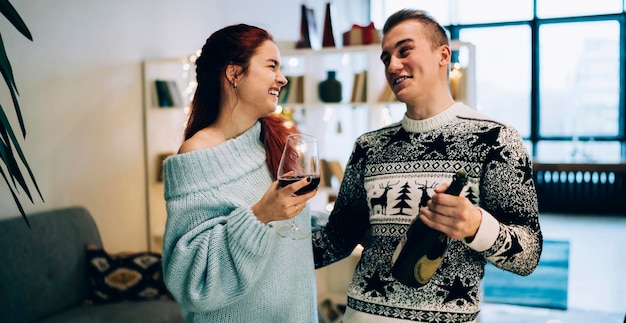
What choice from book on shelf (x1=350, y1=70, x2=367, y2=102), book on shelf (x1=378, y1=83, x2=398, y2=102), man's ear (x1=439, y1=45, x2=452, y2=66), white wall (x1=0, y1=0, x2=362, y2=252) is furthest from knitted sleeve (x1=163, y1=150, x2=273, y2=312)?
book on shelf (x1=350, y1=70, x2=367, y2=102)

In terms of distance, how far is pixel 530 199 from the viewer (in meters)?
1.53

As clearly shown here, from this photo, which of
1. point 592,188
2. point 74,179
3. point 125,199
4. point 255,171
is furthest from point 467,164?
point 592,188

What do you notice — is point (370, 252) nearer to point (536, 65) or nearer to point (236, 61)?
point (236, 61)

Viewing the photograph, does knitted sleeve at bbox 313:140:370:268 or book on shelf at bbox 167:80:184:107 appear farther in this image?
book on shelf at bbox 167:80:184:107

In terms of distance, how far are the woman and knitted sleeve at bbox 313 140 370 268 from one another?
89mm

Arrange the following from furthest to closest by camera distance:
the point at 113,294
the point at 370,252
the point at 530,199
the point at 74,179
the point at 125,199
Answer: the point at 125,199, the point at 74,179, the point at 113,294, the point at 370,252, the point at 530,199

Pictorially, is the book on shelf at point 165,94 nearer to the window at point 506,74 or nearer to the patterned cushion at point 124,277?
the patterned cushion at point 124,277

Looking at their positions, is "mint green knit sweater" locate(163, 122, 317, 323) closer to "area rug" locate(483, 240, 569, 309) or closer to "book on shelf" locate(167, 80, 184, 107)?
"book on shelf" locate(167, 80, 184, 107)

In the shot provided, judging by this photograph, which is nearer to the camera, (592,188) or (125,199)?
(125,199)

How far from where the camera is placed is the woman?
158cm

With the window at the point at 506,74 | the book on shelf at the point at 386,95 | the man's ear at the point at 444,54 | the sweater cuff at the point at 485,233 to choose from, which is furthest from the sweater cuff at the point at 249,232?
the window at the point at 506,74

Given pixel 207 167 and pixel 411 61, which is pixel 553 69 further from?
pixel 207 167

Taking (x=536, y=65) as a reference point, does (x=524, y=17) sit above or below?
above

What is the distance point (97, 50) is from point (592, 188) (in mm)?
6804
